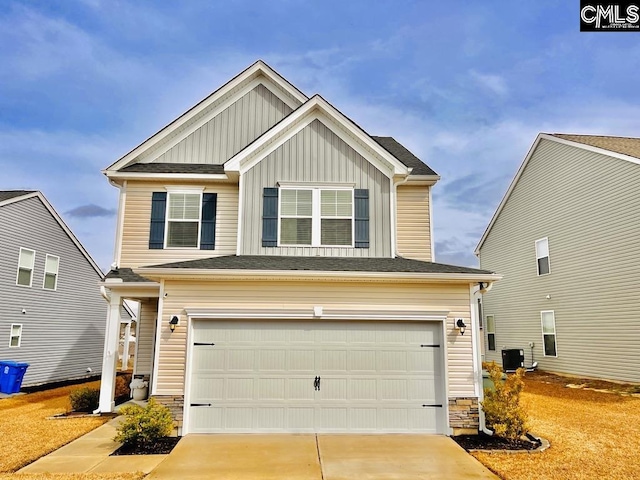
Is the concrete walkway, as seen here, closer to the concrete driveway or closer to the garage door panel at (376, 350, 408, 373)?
the concrete driveway

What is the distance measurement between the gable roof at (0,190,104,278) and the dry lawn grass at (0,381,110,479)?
722 centimetres

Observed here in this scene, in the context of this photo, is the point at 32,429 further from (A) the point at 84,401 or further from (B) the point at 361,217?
(B) the point at 361,217

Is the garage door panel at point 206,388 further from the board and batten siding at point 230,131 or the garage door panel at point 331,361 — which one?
the board and batten siding at point 230,131

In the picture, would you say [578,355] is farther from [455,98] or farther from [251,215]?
[251,215]

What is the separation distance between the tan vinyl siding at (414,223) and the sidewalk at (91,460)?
7.68m

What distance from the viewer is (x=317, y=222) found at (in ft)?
36.3

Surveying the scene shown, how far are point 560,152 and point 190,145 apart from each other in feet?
46.8

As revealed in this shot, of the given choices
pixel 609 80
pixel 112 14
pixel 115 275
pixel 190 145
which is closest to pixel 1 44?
pixel 112 14

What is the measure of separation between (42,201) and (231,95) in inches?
389

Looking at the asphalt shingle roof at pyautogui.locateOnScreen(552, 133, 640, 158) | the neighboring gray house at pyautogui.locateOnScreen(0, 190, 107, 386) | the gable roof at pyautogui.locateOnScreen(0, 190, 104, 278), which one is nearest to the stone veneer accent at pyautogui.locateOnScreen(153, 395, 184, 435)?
the neighboring gray house at pyautogui.locateOnScreen(0, 190, 107, 386)

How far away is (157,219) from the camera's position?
1191cm

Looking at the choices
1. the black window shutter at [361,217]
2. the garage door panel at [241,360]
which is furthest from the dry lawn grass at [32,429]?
the black window shutter at [361,217]

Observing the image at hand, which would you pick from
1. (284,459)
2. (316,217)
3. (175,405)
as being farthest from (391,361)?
(175,405)

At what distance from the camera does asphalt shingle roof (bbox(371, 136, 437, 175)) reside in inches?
484
